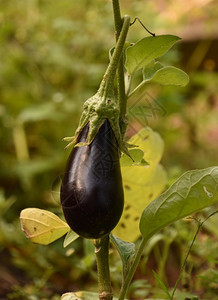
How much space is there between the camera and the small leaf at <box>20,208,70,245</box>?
495 mm

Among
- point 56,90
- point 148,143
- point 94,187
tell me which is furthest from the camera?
point 56,90

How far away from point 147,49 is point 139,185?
236 mm

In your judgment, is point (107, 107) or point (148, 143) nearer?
point (107, 107)

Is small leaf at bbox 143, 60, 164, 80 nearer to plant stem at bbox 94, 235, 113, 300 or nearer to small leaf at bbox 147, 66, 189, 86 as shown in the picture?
small leaf at bbox 147, 66, 189, 86

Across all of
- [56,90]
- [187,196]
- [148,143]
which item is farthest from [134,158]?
[56,90]

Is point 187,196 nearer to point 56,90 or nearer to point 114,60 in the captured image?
point 114,60

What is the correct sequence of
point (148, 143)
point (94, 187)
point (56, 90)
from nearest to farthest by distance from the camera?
1. point (94, 187)
2. point (148, 143)
3. point (56, 90)

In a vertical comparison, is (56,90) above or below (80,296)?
below

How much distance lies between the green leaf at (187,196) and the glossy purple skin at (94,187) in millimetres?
58

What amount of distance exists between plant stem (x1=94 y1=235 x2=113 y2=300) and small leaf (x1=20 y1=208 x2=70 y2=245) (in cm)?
6

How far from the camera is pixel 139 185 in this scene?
2.12 ft

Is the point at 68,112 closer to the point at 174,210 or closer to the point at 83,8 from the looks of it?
the point at 83,8

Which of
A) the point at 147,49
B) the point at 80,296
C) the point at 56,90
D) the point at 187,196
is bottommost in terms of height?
the point at 56,90

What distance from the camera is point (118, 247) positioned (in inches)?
19.3
